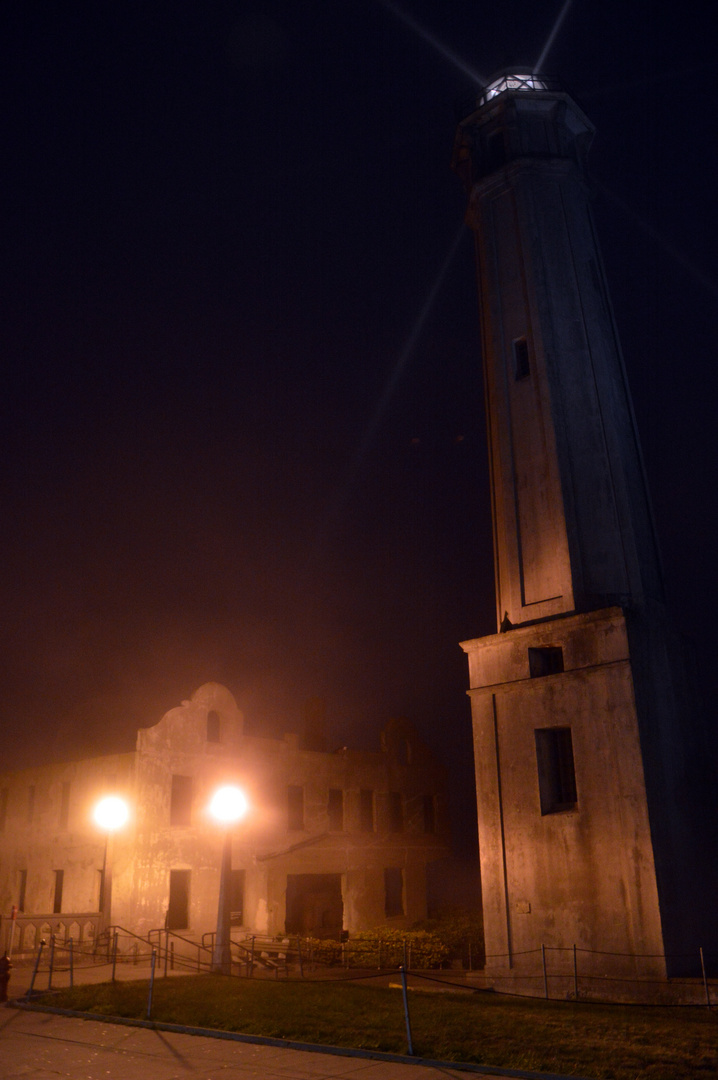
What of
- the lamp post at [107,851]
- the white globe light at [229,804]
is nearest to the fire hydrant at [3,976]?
the white globe light at [229,804]

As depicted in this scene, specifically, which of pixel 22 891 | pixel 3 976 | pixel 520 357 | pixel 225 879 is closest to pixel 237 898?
pixel 22 891

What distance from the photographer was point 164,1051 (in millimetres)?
10578

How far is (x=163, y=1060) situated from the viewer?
10.0 metres

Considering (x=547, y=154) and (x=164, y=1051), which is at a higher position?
(x=547, y=154)

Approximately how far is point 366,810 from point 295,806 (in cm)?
413

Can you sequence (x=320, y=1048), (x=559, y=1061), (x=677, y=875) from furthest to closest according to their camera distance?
(x=677, y=875) < (x=320, y=1048) < (x=559, y=1061)

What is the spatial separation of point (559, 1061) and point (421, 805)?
29.5m

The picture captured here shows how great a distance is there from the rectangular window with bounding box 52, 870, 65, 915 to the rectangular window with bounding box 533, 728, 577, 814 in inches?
813

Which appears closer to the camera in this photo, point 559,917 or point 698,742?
point 559,917

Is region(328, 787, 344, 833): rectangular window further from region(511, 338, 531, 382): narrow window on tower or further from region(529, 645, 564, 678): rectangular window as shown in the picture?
region(511, 338, 531, 382): narrow window on tower

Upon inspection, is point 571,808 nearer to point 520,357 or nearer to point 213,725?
point 520,357

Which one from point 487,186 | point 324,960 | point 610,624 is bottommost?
point 324,960

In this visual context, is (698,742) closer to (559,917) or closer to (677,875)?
(677,875)

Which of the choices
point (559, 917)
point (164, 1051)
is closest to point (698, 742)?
point (559, 917)
